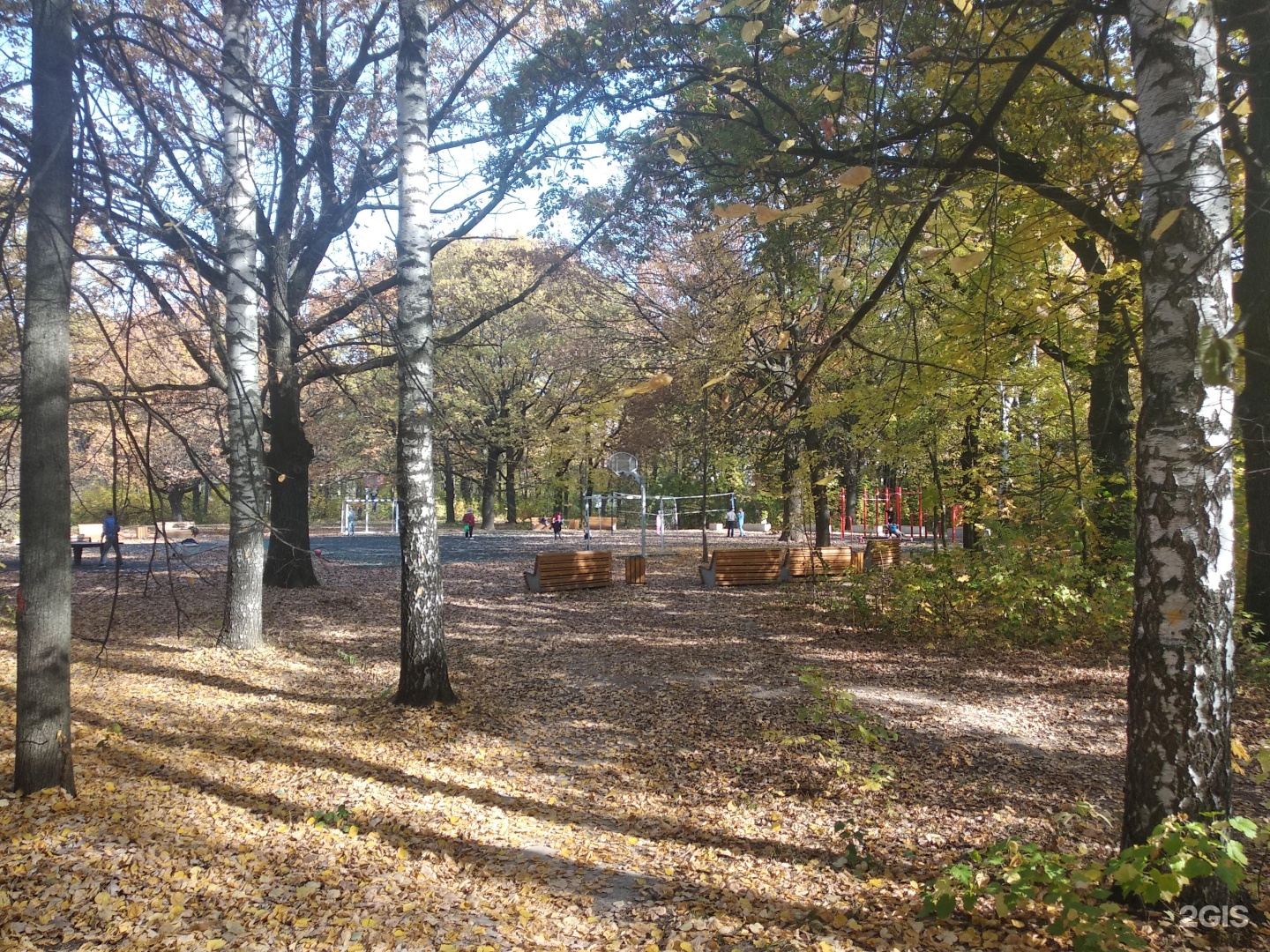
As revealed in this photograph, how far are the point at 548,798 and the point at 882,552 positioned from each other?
1066cm

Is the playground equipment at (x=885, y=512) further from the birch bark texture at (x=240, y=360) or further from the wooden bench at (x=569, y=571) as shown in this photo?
the birch bark texture at (x=240, y=360)

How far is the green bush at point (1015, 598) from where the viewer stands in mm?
8102

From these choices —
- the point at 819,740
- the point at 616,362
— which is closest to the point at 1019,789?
the point at 819,740

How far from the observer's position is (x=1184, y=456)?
2.70 meters

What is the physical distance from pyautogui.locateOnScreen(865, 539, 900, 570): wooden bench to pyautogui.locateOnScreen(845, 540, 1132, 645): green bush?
3.40m

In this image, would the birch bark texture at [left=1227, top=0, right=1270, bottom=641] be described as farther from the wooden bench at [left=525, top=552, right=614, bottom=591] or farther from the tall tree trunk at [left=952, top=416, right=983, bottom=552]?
the wooden bench at [left=525, top=552, right=614, bottom=591]

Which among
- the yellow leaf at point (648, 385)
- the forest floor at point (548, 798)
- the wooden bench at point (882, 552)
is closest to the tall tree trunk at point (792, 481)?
the wooden bench at point (882, 552)

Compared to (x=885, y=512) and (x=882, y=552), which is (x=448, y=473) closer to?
(x=885, y=512)

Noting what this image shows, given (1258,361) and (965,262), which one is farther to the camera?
(1258,361)

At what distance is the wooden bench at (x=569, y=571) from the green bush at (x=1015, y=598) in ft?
18.7

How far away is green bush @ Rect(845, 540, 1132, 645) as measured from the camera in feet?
26.6

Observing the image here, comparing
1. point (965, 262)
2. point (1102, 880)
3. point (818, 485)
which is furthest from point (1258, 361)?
point (818, 485)

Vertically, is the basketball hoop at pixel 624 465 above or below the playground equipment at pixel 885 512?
above

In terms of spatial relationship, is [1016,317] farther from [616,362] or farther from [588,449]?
[588,449]
